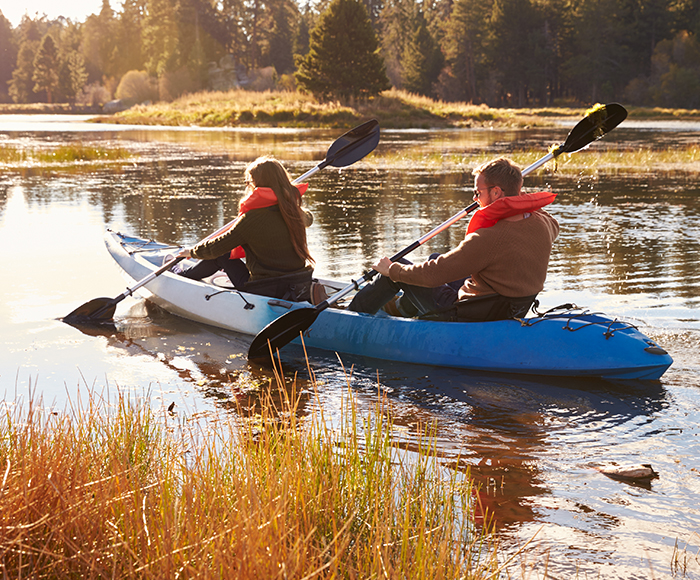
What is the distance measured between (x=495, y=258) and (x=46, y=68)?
89.8m

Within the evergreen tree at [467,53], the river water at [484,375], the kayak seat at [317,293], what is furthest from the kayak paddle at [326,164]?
the evergreen tree at [467,53]

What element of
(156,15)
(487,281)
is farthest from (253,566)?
A: (156,15)

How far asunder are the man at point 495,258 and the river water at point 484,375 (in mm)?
506

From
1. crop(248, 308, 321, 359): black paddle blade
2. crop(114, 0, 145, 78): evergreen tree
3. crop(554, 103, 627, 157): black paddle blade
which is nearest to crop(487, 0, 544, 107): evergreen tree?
crop(114, 0, 145, 78): evergreen tree

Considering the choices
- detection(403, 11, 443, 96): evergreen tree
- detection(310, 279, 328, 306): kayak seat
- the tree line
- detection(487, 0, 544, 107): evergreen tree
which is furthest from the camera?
detection(487, 0, 544, 107): evergreen tree

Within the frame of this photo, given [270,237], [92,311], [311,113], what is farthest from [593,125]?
[311,113]

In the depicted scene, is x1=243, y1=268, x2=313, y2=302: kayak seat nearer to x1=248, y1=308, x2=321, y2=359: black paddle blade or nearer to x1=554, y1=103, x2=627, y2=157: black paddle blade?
x1=248, y1=308, x2=321, y2=359: black paddle blade

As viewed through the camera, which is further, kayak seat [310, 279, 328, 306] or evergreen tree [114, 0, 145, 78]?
evergreen tree [114, 0, 145, 78]

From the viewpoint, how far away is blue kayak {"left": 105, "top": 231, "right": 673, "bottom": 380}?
14.9ft

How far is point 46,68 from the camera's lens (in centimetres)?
8294

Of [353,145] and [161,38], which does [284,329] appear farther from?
[161,38]

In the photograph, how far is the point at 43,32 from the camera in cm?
11131

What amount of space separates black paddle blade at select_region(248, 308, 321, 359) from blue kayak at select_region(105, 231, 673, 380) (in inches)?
8.6

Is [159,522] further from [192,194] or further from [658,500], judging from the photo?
[192,194]
